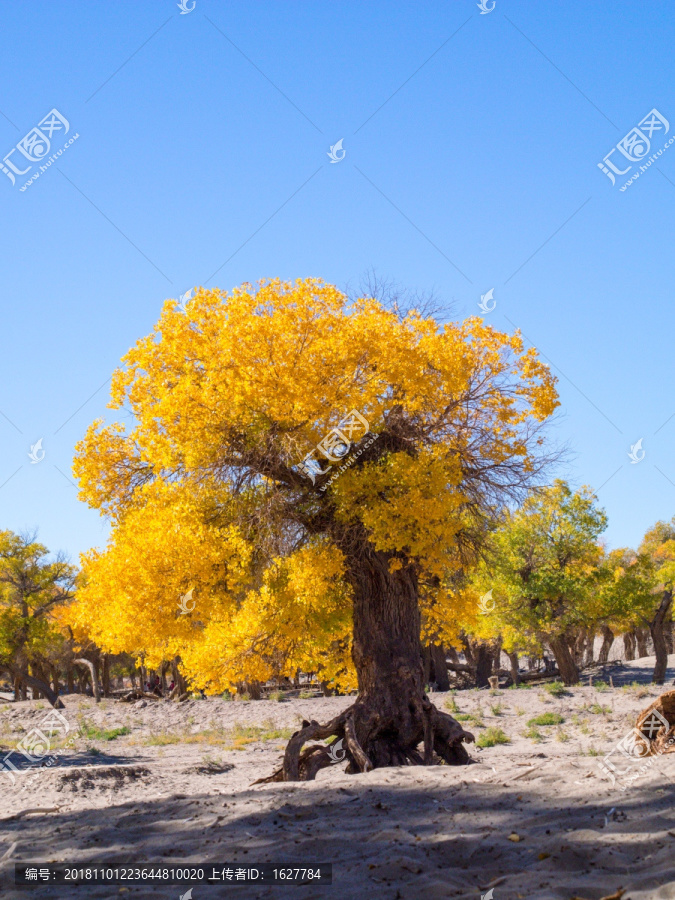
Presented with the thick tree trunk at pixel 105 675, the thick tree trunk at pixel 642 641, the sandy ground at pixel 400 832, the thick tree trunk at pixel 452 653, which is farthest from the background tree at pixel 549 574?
the thick tree trunk at pixel 105 675

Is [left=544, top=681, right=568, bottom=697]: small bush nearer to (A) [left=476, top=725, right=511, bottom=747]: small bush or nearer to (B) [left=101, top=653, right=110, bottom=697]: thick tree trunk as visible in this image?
(A) [left=476, top=725, right=511, bottom=747]: small bush

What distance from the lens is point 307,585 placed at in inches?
385

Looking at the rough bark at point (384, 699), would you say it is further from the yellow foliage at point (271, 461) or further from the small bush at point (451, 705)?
the small bush at point (451, 705)

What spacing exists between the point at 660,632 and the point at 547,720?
26.9ft

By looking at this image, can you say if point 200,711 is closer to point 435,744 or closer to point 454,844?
point 435,744

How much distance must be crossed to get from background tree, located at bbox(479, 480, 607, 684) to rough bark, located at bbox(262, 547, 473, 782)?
49.2ft

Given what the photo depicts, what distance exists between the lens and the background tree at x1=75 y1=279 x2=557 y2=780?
8.86 metres

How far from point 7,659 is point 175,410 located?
25.6 meters

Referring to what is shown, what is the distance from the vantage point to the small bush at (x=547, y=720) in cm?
1652

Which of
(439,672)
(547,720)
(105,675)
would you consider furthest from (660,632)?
(105,675)

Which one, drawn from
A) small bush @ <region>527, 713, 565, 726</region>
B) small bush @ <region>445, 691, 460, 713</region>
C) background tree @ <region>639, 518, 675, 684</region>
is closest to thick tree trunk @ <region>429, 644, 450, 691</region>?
small bush @ <region>445, 691, 460, 713</region>

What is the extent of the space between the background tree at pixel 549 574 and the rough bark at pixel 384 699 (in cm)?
1501

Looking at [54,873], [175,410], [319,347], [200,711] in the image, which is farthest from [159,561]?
[200,711]

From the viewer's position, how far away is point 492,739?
47.8 ft
